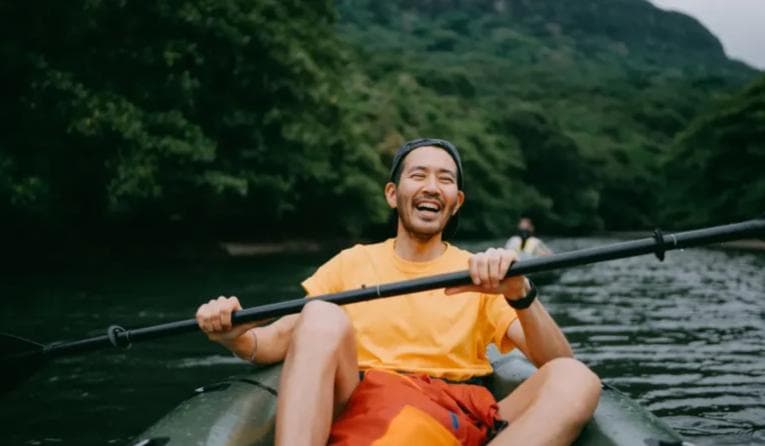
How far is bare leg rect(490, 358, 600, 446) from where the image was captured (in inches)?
99.0

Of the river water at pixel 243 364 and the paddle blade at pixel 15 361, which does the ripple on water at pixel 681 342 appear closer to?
the river water at pixel 243 364

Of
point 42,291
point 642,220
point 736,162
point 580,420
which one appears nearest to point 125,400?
point 580,420

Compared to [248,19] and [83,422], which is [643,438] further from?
[248,19]

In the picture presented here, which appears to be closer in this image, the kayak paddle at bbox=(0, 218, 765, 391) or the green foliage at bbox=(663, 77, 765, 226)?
the kayak paddle at bbox=(0, 218, 765, 391)

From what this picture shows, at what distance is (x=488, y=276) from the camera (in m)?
2.71

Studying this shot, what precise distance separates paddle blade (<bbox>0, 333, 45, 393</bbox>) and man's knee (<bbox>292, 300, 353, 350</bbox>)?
1.91 metres

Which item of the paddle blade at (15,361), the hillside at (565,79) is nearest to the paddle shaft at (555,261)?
the paddle blade at (15,361)

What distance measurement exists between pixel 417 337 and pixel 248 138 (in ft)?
57.7

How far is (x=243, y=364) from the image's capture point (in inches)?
247

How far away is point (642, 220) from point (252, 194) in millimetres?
41434

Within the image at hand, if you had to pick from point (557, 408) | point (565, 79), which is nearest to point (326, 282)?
point (557, 408)

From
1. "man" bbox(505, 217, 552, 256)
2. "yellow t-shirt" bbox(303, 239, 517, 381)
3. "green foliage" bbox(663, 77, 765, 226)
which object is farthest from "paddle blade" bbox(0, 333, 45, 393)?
"green foliage" bbox(663, 77, 765, 226)

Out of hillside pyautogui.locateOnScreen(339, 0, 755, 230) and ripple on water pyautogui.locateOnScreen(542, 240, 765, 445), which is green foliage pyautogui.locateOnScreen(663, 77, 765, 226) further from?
ripple on water pyautogui.locateOnScreen(542, 240, 765, 445)

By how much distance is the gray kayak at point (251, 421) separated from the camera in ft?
8.59
